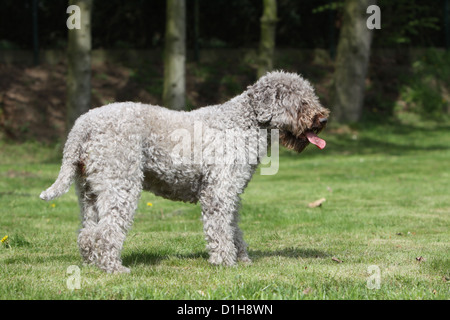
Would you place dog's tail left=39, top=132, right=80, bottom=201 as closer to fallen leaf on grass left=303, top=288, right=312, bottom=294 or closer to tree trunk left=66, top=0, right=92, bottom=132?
fallen leaf on grass left=303, top=288, right=312, bottom=294

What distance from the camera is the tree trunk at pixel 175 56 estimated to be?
1647cm

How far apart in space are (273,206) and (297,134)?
12.7ft

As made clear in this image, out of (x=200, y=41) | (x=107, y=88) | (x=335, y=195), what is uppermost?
(x=200, y=41)

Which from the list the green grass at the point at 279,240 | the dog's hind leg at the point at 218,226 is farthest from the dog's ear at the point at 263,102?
the green grass at the point at 279,240

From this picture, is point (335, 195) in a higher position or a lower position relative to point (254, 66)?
lower

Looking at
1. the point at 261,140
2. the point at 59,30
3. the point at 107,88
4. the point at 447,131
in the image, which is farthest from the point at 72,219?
the point at 447,131

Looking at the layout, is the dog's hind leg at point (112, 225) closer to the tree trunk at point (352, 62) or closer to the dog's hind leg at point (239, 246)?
the dog's hind leg at point (239, 246)

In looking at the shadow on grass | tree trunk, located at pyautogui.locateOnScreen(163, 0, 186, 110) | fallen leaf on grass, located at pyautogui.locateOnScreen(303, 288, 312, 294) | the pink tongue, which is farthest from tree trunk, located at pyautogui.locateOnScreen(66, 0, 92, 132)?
fallen leaf on grass, located at pyautogui.locateOnScreen(303, 288, 312, 294)

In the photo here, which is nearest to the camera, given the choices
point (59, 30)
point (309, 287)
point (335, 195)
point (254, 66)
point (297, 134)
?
point (309, 287)

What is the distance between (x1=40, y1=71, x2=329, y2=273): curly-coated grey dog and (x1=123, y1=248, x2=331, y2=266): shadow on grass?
386 millimetres

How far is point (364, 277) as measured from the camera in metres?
5.12

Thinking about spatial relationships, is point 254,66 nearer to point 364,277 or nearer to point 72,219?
point 72,219

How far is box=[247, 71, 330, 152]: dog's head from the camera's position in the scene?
580 centimetres

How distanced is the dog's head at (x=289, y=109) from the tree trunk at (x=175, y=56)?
10889mm
